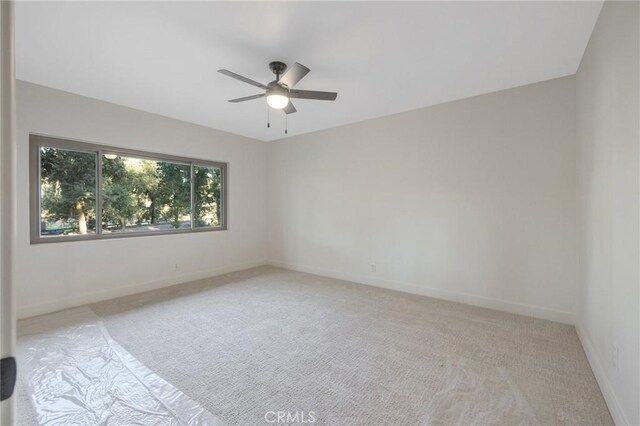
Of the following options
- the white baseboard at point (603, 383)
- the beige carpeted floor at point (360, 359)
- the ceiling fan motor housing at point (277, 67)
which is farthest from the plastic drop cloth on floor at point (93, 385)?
the ceiling fan motor housing at point (277, 67)

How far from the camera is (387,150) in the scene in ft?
13.6

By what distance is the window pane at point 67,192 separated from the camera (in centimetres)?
320

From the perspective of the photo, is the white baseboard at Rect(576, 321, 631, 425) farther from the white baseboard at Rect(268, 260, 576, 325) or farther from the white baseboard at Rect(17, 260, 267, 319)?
the white baseboard at Rect(17, 260, 267, 319)

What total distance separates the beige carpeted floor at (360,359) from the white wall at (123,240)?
45 centimetres

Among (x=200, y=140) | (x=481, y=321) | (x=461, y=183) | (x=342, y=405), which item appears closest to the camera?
(x=342, y=405)

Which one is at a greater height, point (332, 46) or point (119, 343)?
point (332, 46)

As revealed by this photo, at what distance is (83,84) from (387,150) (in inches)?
151

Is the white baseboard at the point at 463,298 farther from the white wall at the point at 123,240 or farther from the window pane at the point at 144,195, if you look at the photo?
the window pane at the point at 144,195

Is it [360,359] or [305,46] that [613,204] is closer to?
Result: [360,359]

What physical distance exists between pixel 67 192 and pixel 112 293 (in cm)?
138

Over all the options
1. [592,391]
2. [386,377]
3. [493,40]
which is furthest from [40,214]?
[592,391]

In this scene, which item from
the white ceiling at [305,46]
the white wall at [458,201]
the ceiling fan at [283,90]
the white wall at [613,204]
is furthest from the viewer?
the white wall at [458,201]

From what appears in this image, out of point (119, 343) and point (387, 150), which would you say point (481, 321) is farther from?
point (119, 343)

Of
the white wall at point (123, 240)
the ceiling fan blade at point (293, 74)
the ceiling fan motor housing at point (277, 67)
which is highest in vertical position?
the ceiling fan motor housing at point (277, 67)
